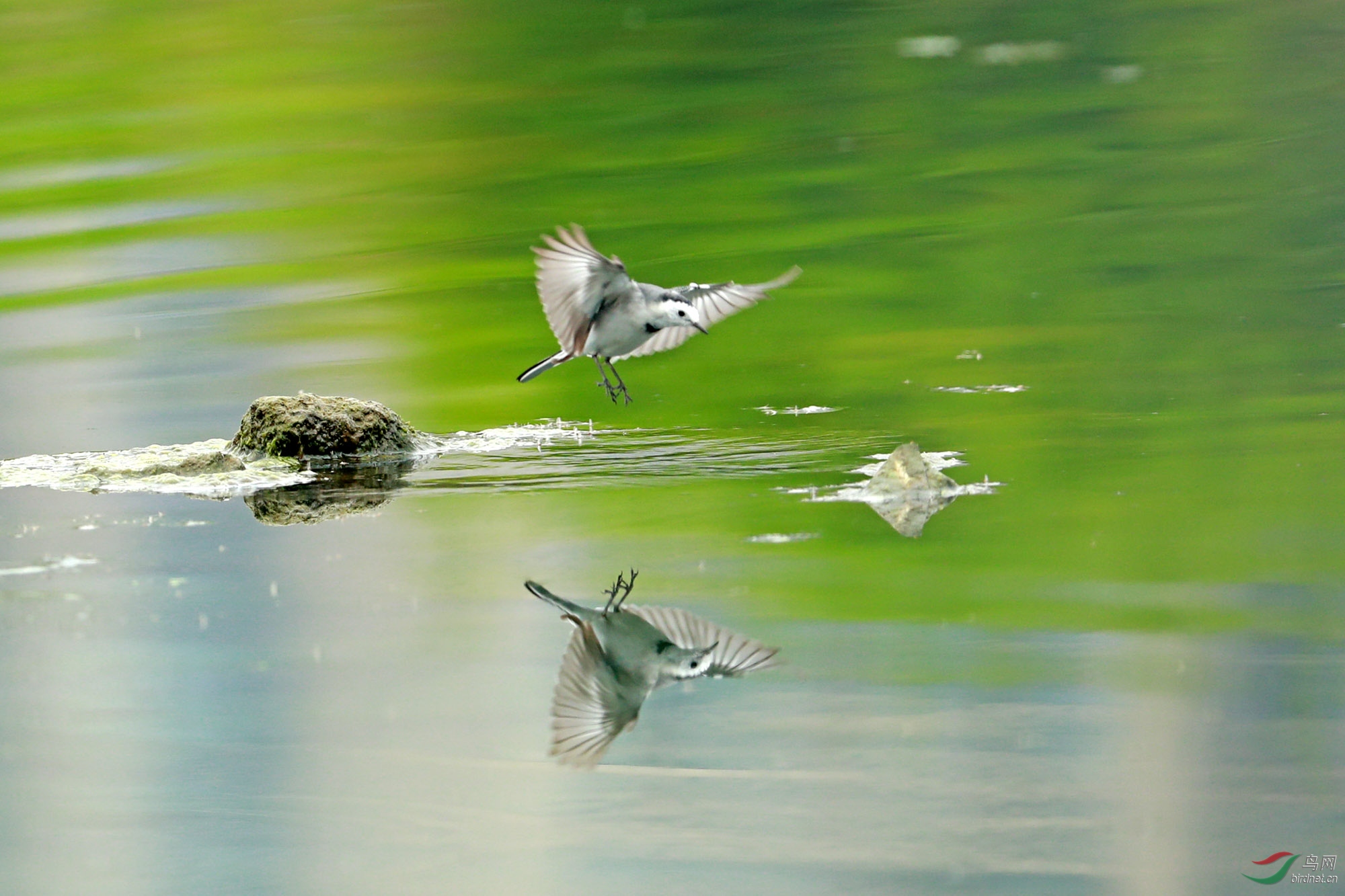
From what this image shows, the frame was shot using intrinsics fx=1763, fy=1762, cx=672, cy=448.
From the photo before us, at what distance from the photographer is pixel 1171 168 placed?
51.2 ft

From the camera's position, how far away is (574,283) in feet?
23.9

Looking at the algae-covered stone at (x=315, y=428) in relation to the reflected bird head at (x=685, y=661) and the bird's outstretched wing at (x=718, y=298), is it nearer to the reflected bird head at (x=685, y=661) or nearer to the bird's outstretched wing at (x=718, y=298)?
the bird's outstretched wing at (x=718, y=298)

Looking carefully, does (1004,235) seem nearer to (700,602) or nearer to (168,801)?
(700,602)

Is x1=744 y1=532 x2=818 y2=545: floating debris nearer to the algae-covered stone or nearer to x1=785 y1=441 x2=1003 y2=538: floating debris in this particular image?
x1=785 y1=441 x2=1003 y2=538: floating debris

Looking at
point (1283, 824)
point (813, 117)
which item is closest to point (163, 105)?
point (813, 117)

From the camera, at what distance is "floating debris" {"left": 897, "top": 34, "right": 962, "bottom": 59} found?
20781 millimetres

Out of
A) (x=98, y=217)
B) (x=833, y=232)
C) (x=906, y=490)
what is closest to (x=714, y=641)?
(x=906, y=490)

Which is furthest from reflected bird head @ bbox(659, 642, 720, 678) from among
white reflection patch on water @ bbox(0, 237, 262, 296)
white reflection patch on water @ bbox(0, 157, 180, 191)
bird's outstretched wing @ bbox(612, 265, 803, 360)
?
white reflection patch on water @ bbox(0, 157, 180, 191)

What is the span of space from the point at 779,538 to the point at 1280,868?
2.95 meters

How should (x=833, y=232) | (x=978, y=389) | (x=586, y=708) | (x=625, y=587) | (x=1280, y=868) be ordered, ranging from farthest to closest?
(x=833, y=232)
(x=978, y=389)
(x=625, y=587)
(x=586, y=708)
(x=1280, y=868)

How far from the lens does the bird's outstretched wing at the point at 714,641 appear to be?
218 inches

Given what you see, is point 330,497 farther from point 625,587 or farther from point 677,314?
point 625,587

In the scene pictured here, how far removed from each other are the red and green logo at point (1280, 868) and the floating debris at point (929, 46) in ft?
56.9

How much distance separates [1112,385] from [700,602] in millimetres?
3964
